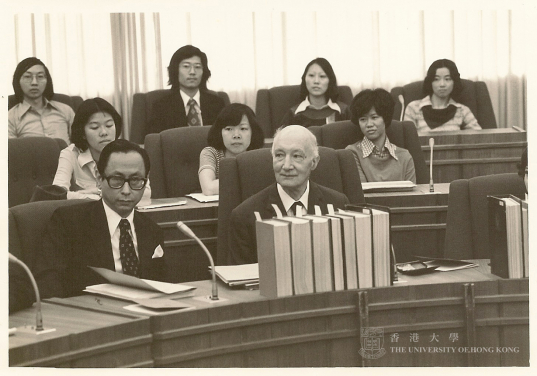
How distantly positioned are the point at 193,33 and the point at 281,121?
3.65 ft

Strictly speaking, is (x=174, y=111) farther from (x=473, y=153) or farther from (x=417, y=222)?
(x=417, y=222)

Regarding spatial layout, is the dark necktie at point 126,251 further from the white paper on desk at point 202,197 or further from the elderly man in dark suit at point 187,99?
the elderly man in dark suit at point 187,99

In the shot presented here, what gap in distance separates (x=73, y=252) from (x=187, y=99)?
2697 mm

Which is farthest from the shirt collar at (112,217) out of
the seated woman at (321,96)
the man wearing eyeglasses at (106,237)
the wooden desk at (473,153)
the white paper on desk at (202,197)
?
the seated woman at (321,96)

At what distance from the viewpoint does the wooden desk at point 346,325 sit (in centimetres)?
260

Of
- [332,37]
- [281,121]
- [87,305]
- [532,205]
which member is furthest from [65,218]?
[332,37]

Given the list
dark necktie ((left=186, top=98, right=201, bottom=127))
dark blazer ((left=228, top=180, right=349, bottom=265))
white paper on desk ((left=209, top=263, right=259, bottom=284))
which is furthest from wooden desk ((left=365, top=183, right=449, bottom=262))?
dark necktie ((left=186, top=98, right=201, bottom=127))

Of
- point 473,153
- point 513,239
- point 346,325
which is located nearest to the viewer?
point 346,325

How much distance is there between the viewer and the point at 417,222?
4184mm

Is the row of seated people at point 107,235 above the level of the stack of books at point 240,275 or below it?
above

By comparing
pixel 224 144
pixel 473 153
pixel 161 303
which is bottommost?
pixel 161 303

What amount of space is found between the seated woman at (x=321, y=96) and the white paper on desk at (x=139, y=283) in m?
3.04

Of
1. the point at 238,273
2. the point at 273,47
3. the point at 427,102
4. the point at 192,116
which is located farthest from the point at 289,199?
the point at 273,47

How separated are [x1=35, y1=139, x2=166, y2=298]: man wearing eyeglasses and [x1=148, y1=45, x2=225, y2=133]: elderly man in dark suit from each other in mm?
2431
